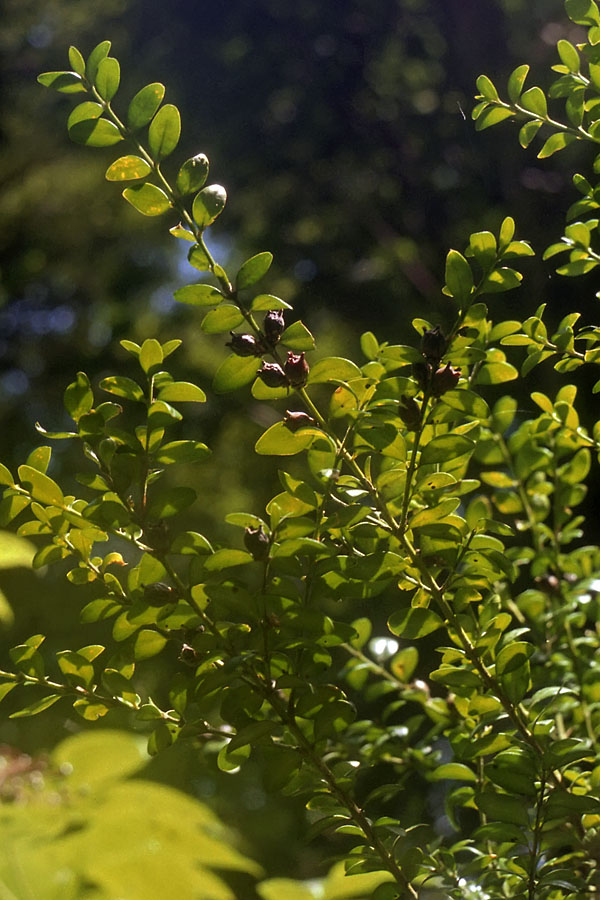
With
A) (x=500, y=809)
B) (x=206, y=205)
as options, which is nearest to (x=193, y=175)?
(x=206, y=205)

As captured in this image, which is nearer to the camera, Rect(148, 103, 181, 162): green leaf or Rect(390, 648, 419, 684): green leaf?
Rect(148, 103, 181, 162): green leaf

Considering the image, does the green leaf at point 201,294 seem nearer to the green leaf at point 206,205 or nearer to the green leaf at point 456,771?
the green leaf at point 206,205

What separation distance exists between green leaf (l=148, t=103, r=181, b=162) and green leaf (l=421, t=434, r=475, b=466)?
0.44 feet

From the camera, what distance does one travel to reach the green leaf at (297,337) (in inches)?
10.5

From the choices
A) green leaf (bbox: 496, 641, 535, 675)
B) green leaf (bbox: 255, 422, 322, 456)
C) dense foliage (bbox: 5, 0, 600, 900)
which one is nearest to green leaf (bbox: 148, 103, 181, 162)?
dense foliage (bbox: 5, 0, 600, 900)

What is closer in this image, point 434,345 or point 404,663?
point 434,345

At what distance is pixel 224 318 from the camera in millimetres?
273

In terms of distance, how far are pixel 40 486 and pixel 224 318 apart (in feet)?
0.28

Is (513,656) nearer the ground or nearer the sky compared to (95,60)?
nearer the ground

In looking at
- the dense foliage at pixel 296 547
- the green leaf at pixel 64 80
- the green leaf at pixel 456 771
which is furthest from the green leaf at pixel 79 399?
the green leaf at pixel 456 771

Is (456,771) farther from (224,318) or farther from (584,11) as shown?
(584,11)

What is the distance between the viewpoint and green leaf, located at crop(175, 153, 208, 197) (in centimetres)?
27

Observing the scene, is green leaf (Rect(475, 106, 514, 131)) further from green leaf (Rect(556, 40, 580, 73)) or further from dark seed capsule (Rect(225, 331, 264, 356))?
dark seed capsule (Rect(225, 331, 264, 356))

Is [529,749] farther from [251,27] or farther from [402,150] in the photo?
[251,27]
